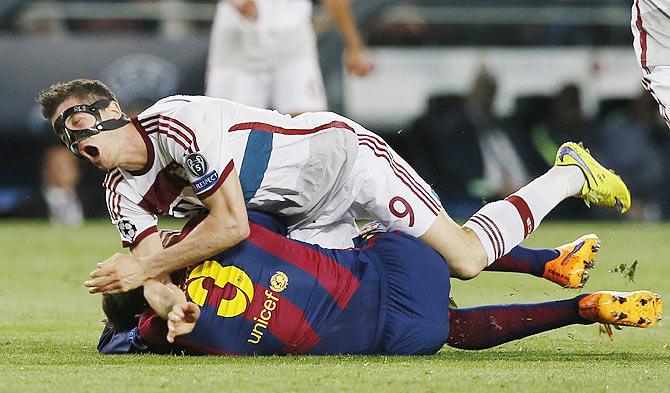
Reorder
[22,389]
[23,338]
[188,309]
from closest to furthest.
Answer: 1. [22,389]
2. [188,309]
3. [23,338]

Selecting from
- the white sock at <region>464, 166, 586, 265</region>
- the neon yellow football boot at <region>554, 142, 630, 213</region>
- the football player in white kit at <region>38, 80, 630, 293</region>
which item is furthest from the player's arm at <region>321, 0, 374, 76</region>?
the football player in white kit at <region>38, 80, 630, 293</region>

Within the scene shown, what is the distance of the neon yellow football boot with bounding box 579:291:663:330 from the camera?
5832 mm

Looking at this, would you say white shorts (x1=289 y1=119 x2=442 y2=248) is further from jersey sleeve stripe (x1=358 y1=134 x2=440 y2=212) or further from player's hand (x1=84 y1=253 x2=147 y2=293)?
player's hand (x1=84 y1=253 x2=147 y2=293)

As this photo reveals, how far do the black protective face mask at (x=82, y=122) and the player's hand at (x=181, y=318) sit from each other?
2.81 feet

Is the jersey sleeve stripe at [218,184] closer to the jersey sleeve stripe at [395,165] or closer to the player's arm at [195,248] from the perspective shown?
the player's arm at [195,248]

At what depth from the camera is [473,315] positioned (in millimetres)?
6070

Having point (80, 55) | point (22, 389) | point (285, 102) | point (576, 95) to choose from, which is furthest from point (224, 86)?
point (22, 389)

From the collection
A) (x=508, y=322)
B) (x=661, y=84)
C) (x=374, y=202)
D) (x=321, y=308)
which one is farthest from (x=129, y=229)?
(x=661, y=84)

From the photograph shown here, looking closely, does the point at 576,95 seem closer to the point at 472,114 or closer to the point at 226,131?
the point at 472,114

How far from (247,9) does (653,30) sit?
4911 millimetres

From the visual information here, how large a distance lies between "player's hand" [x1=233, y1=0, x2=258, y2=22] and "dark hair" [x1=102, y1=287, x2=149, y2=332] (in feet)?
17.6

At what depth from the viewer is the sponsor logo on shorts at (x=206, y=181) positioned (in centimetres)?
566

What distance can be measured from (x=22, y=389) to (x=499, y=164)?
9888 mm

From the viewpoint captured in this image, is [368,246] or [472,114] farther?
[472,114]
